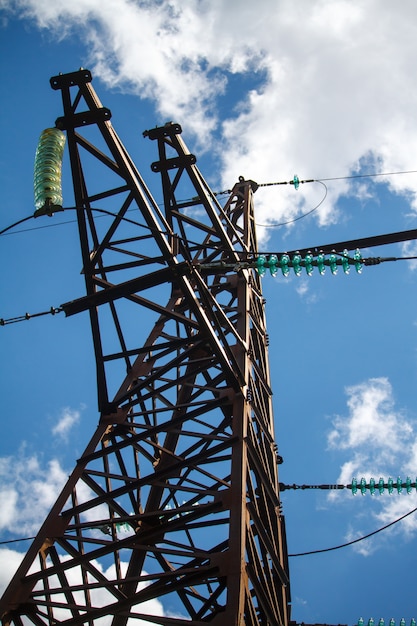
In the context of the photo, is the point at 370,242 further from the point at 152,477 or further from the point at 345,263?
the point at 152,477

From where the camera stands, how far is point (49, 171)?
9.98m

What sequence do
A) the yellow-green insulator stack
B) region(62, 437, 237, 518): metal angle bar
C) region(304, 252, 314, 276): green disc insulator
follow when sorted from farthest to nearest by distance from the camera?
region(304, 252, 314, 276): green disc insulator → region(62, 437, 237, 518): metal angle bar → the yellow-green insulator stack

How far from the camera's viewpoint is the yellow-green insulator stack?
380 inches

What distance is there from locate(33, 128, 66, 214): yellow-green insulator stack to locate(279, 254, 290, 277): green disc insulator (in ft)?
11.5

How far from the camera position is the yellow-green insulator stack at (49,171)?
9656mm

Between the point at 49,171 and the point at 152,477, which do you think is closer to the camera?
the point at 49,171

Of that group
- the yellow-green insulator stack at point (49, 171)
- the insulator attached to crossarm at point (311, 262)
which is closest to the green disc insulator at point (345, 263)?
the insulator attached to crossarm at point (311, 262)

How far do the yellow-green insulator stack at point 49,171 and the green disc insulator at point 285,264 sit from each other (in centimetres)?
352

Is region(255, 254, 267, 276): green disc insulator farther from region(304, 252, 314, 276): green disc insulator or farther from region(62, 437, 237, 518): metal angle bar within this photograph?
region(62, 437, 237, 518): metal angle bar

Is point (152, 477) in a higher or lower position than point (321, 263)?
lower

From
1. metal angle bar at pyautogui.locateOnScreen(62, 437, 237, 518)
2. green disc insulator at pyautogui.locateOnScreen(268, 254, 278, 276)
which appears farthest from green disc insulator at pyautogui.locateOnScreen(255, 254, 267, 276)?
metal angle bar at pyautogui.locateOnScreen(62, 437, 237, 518)

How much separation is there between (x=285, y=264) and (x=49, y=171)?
12.6ft

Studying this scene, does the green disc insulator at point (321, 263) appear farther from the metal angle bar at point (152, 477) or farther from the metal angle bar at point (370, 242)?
the metal angle bar at point (152, 477)

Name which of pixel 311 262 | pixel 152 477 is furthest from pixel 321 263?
pixel 152 477
